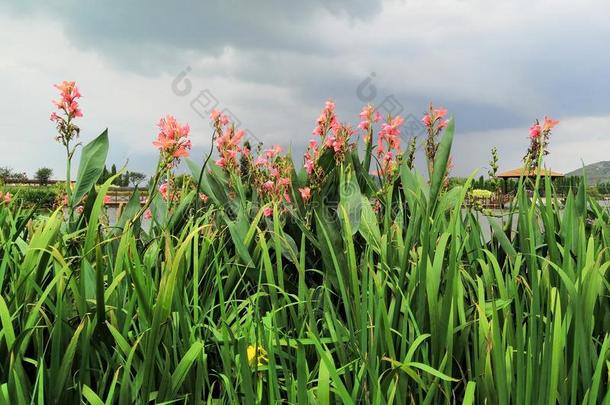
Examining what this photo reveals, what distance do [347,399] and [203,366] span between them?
0.37 metres

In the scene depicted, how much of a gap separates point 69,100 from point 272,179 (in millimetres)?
1050

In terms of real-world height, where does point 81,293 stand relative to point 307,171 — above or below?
below

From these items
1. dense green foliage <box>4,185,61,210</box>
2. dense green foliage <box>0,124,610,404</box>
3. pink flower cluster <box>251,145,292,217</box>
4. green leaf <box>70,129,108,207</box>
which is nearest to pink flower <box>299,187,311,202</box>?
pink flower cluster <box>251,145,292,217</box>

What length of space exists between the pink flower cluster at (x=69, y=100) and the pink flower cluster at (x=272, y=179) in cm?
89

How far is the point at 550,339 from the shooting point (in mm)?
1049

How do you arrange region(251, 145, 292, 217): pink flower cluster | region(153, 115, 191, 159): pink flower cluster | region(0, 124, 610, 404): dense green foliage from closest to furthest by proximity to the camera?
region(0, 124, 610, 404): dense green foliage, region(153, 115, 191, 159): pink flower cluster, region(251, 145, 292, 217): pink flower cluster

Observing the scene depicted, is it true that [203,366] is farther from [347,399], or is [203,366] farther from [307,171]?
[307,171]

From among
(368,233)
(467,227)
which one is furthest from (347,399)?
(467,227)

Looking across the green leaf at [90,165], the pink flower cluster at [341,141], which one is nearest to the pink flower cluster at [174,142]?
the green leaf at [90,165]

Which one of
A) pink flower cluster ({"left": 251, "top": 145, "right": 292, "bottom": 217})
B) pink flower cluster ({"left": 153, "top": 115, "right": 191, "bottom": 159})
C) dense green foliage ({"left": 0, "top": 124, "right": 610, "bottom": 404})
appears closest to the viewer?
dense green foliage ({"left": 0, "top": 124, "right": 610, "bottom": 404})

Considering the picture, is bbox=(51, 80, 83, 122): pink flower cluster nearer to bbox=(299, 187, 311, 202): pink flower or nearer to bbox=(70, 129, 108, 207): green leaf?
bbox=(70, 129, 108, 207): green leaf

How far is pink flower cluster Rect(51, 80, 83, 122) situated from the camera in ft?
7.39

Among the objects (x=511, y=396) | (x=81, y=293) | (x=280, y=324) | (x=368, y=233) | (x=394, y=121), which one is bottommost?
(x=511, y=396)

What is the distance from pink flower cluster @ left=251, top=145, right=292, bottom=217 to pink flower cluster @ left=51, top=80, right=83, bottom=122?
891 millimetres
